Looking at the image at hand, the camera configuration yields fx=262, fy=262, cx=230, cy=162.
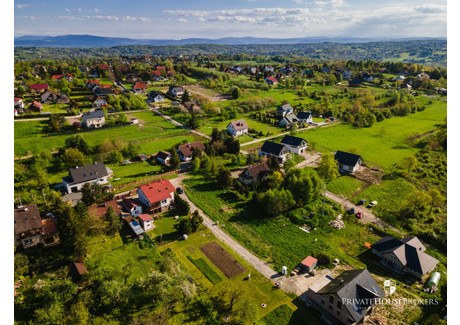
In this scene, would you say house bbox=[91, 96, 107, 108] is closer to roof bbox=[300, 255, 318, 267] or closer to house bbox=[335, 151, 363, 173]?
house bbox=[335, 151, 363, 173]

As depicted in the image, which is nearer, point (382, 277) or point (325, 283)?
point (325, 283)

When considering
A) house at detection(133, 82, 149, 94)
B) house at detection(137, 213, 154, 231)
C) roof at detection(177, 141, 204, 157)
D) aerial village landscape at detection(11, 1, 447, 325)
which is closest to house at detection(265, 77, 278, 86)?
house at detection(133, 82, 149, 94)

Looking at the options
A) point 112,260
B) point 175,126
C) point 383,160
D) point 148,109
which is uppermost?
point 148,109

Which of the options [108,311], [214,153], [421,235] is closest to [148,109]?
[214,153]

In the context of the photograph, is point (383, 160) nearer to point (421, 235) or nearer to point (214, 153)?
point (421, 235)

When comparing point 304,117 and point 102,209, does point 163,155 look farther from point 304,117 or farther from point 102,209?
point 304,117

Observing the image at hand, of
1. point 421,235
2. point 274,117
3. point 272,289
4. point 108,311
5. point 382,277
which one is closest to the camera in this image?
point 108,311

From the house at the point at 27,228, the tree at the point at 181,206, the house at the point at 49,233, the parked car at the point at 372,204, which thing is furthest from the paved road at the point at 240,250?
the parked car at the point at 372,204
